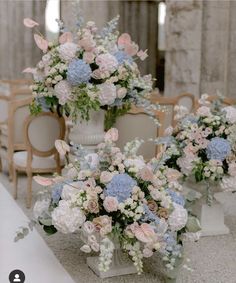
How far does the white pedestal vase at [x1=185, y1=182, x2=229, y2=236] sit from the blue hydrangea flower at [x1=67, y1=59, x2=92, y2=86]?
45.0 inches

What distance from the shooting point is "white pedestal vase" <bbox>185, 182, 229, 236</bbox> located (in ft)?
14.8

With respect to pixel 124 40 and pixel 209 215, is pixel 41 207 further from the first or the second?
pixel 124 40

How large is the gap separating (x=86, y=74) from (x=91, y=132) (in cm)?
82

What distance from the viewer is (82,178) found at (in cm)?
349

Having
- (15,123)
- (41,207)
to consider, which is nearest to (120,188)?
(41,207)

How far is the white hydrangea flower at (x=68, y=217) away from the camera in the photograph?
331cm

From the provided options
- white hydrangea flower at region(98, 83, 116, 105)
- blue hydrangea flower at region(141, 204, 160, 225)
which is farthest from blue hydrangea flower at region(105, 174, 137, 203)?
white hydrangea flower at region(98, 83, 116, 105)

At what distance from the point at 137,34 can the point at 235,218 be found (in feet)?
51.5

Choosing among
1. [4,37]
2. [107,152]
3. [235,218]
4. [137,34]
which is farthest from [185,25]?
[137,34]

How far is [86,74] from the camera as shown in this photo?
4.45 meters

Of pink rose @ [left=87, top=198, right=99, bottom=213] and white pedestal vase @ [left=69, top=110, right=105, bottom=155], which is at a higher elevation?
white pedestal vase @ [left=69, top=110, right=105, bottom=155]

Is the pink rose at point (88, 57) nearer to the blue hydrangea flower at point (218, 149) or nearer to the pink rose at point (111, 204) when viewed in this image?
the blue hydrangea flower at point (218, 149)

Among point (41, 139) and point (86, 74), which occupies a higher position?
point (86, 74)

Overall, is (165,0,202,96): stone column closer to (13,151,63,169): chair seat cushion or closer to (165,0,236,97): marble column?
(165,0,236,97): marble column
